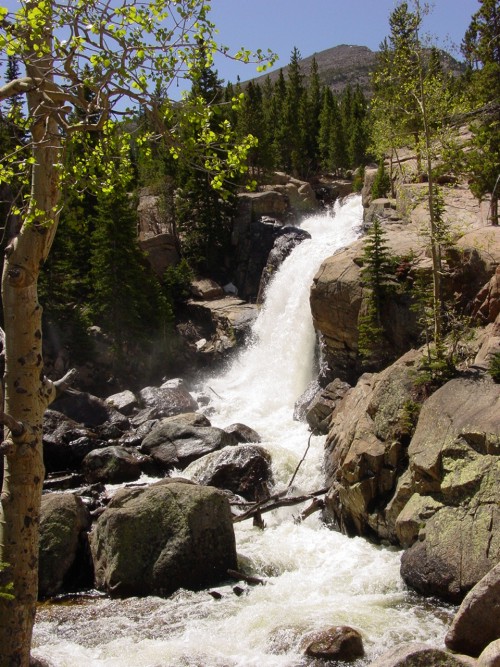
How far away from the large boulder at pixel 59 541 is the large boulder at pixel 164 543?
0.53 metres

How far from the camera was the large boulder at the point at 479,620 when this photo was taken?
938 cm

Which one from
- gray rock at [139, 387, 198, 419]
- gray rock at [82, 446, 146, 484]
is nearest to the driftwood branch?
gray rock at [82, 446, 146, 484]

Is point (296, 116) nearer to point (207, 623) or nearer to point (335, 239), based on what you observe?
point (335, 239)

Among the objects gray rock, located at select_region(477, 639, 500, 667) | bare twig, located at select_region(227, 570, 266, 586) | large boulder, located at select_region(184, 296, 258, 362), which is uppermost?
large boulder, located at select_region(184, 296, 258, 362)

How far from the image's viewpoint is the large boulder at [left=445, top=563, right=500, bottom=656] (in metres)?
9.38

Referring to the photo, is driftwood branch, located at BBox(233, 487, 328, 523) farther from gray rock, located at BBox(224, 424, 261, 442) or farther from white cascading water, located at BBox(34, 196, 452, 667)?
gray rock, located at BBox(224, 424, 261, 442)

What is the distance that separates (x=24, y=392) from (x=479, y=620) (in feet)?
24.5

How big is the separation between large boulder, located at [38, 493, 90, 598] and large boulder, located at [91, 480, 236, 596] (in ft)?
1.74

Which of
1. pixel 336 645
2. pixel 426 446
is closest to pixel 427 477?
pixel 426 446

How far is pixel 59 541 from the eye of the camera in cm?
1426

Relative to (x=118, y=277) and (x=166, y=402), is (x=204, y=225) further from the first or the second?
(x=166, y=402)

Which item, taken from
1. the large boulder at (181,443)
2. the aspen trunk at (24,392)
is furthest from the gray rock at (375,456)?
the aspen trunk at (24,392)

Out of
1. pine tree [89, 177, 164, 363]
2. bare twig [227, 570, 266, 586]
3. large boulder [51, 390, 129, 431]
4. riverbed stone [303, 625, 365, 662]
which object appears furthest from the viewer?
pine tree [89, 177, 164, 363]

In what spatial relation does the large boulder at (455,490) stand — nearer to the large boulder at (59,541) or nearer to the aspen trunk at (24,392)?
the large boulder at (59,541)
